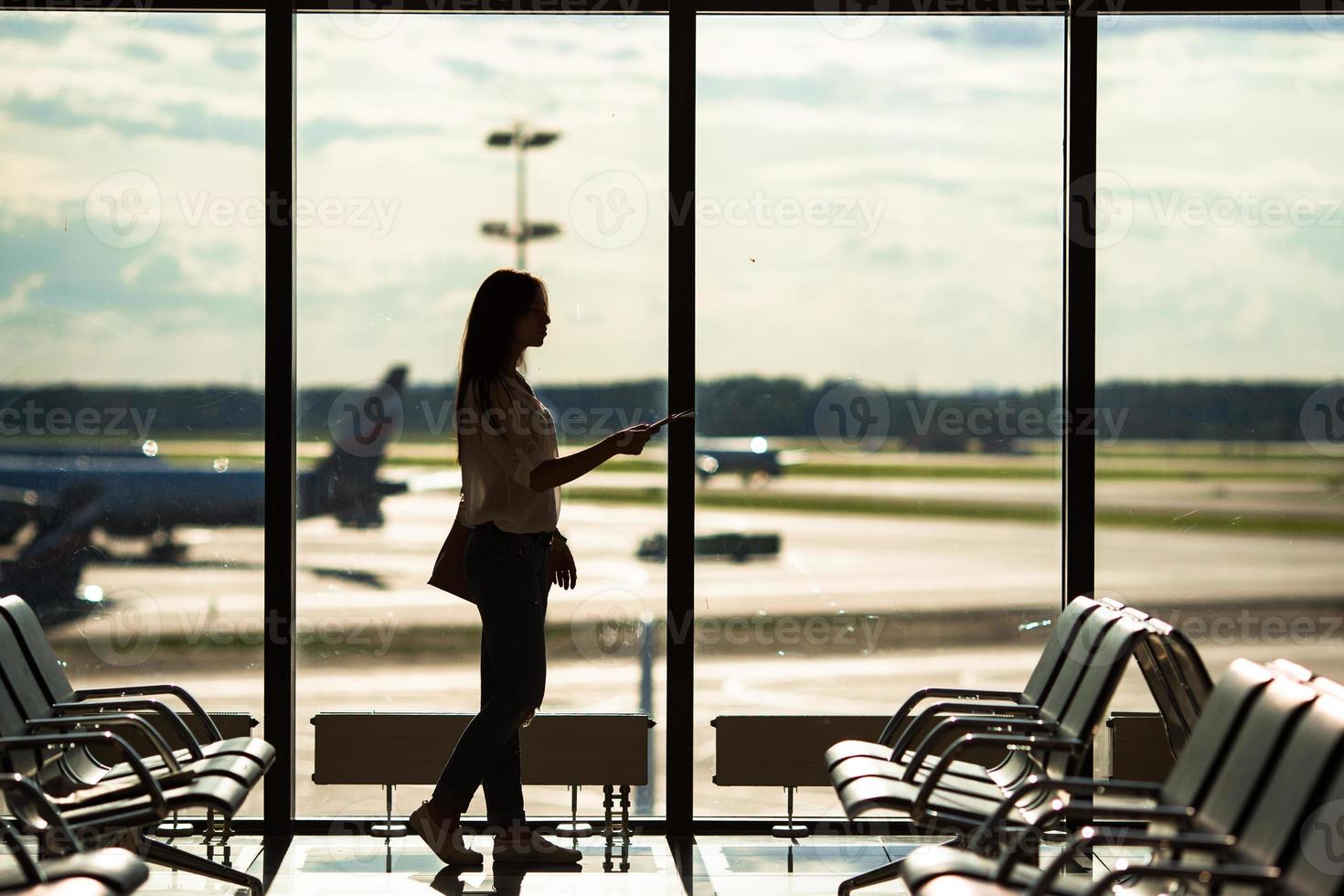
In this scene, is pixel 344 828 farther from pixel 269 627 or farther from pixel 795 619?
pixel 795 619

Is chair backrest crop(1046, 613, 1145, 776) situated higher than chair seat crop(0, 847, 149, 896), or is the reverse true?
chair backrest crop(1046, 613, 1145, 776)

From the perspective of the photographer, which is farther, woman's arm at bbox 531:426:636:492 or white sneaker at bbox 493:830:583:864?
white sneaker at bbox 493:830:583:864

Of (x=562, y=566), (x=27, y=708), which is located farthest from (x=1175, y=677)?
(x=27, y=708)

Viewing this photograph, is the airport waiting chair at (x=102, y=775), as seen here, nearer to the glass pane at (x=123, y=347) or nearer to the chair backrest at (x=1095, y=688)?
the glass pane at (x=123, y=347)

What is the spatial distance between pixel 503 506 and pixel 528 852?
110cm

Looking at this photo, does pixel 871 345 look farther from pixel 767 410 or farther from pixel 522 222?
pixel 522 222

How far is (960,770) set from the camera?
11.6 ft

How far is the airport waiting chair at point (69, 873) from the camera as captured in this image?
2453mm

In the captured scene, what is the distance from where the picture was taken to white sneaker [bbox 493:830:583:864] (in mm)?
3959

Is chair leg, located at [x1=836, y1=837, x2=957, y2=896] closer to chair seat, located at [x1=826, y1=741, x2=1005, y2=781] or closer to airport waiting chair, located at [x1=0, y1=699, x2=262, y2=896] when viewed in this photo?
chair seat, located at [x1=826, y1=741, x2=1005, y2=781]

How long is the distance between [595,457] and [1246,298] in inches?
96.5

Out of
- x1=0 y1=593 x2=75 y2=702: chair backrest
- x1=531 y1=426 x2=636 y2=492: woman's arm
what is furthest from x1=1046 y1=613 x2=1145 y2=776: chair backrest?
x1=0 y1=593 x2=75 y2=702: chair backrest

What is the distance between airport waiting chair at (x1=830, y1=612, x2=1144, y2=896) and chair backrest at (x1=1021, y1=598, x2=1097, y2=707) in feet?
0.34

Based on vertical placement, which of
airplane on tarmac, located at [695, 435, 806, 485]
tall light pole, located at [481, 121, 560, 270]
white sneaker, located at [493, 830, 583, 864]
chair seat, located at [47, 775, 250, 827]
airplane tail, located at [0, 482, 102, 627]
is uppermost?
tall light pole, located at [481, 121, 560, 270]
